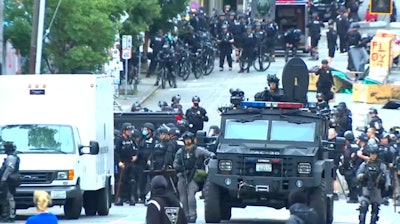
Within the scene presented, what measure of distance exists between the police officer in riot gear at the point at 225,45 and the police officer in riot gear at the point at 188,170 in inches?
1075

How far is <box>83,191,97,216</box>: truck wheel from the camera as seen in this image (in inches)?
1093

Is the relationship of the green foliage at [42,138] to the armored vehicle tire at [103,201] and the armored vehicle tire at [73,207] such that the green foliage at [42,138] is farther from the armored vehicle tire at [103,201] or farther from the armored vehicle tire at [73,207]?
the armored vehicle tire at [103,201]

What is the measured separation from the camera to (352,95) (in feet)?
147

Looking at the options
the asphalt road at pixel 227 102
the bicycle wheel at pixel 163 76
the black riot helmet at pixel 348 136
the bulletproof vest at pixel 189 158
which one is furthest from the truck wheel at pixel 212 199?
the bicycle wheel at pixel 163 76

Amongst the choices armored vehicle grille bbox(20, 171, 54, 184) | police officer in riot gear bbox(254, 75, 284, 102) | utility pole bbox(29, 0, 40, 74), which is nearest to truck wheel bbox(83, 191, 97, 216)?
armored vehicle grille bbox(20, 171, 54, 184)

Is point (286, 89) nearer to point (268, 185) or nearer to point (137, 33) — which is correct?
point (268, 185)

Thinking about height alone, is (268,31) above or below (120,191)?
above

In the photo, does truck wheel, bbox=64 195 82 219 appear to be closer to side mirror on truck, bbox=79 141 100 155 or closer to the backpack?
side mirror on truck, bbox=79 141 100 155

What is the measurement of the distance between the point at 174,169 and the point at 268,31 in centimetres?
2817

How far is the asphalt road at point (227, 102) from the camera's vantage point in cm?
2730

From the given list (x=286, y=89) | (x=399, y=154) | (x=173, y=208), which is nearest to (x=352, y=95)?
(x=399, y=154)

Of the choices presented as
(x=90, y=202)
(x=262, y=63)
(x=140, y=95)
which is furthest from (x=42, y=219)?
(x=262, y=63)

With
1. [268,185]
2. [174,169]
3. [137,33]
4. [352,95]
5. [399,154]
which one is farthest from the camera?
[137,33]

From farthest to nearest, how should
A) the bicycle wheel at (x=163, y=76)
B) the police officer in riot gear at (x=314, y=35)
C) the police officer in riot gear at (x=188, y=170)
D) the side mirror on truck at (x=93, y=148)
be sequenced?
the police officer in riot gear at (x=314, y=35) < the bicycle wheel at (x=163, y=76) < the police officer in riot gear at (x=188, y=170) < the side mirror on truck at (x=93, y=148)
